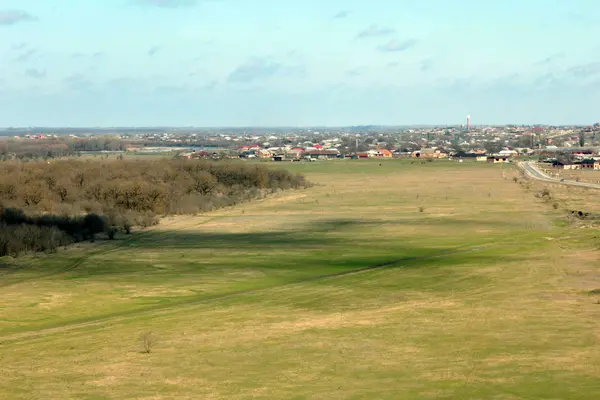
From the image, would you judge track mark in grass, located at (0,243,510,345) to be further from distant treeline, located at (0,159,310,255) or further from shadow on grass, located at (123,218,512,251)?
distant treeline, located at (0,159,310,255)

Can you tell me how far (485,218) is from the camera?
8656 centimetres

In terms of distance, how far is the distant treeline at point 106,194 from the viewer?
73.6 m

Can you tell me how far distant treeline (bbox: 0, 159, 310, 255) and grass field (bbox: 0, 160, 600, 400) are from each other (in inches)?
181

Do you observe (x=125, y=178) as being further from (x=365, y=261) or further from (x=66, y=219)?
(x=365, y=261)

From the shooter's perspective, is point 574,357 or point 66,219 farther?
point 66,219

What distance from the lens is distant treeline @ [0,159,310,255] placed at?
73.6m

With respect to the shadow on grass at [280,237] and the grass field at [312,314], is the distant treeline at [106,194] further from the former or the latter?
the shadow on grass at [280,237]

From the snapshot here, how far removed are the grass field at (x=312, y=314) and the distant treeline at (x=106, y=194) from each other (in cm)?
459

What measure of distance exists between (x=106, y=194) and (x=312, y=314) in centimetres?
5873

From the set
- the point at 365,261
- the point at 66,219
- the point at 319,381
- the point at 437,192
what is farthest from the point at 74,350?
the point at 437,192

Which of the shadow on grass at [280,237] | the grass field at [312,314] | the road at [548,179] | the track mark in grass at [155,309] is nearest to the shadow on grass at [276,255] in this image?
the shadow on grass at [280,237]

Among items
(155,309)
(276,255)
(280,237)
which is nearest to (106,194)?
(280,237)

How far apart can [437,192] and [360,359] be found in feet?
302

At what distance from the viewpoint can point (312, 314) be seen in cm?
4112
